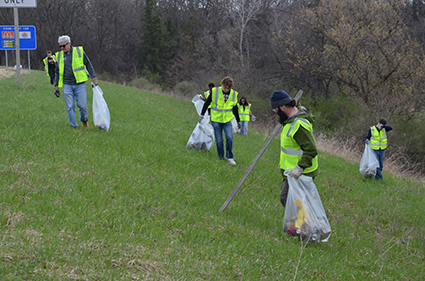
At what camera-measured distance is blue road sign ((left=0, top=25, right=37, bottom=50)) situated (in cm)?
1786

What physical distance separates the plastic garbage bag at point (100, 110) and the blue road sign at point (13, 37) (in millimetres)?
12604

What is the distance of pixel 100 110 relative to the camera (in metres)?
7.61

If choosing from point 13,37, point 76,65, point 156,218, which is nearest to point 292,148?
point 156,218

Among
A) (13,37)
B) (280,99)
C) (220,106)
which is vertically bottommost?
(220,106)

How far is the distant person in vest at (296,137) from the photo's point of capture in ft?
13.7

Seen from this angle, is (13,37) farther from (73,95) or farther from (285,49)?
(285,49)

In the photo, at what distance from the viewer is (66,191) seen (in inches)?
168

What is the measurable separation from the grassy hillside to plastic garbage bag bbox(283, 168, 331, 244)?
0.58ft

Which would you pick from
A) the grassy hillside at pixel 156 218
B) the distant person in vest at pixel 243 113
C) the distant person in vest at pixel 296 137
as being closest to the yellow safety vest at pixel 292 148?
the distant person in vest at pixel 296 137

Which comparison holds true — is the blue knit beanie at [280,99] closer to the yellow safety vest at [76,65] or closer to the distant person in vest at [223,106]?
the distant person in vest at [223,106]

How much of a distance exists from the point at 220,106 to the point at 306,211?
412cm

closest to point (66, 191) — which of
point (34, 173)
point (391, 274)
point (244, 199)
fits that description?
point (34, 173)

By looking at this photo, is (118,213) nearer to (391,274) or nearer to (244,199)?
(244,199)

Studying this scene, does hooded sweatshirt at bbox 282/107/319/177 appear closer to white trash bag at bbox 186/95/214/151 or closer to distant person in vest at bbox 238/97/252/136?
white trash bag at bbox 186/95/214/151
